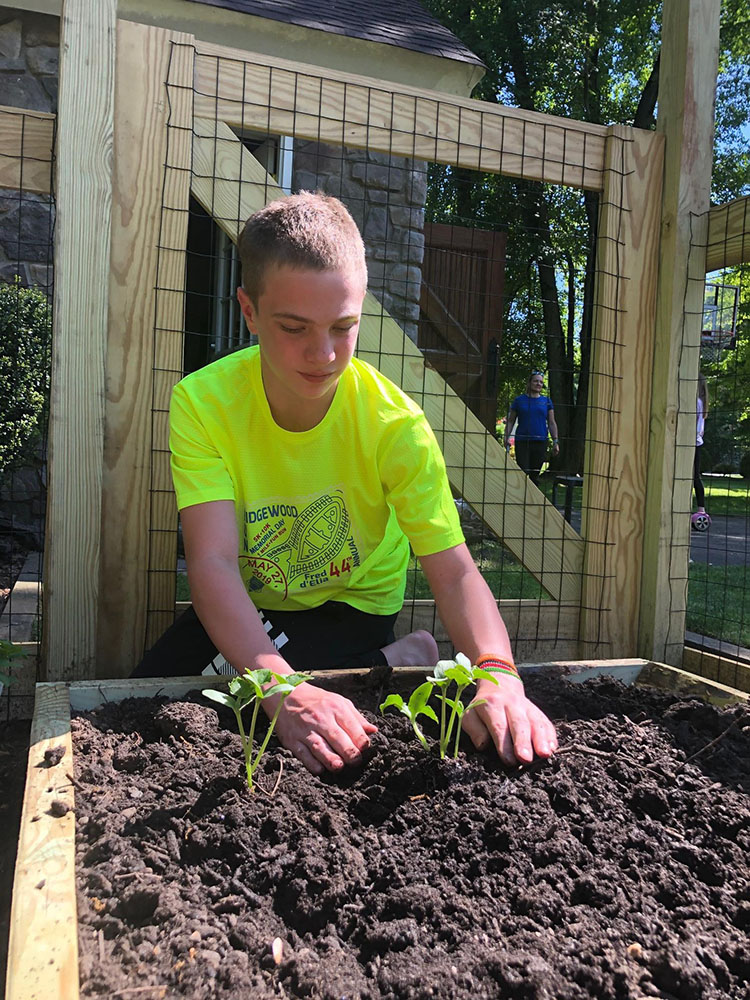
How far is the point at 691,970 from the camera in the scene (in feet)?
2.87

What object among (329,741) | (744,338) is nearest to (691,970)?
(329,741)

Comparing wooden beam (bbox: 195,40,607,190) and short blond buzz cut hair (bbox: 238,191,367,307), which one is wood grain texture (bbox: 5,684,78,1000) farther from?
wooden beam (bbox: 195,40,607,190)

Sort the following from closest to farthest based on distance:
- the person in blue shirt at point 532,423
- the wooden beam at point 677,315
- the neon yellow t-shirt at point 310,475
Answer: the neon yellow t-shirt at point 310,475
the wooden beam at point 677,315
the person in blue shirt at point 532,423

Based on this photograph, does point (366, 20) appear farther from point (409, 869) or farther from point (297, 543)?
point (409, 869)

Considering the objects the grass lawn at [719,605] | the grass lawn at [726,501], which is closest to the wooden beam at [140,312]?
the grass lawn at [719,605]

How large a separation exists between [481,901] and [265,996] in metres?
0.32

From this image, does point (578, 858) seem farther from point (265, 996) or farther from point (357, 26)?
point (357, 26)

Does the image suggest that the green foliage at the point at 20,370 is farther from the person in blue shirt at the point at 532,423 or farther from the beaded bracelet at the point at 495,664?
the person in blue shirt at the point at 532,423

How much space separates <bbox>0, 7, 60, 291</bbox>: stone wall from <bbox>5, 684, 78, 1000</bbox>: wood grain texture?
5.03m

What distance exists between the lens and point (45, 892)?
3.05 feet

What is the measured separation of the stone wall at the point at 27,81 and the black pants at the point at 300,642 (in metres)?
4.31

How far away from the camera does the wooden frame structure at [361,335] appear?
2072 millimetres

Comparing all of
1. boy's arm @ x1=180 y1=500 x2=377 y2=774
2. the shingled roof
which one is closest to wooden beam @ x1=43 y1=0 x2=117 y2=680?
boy's arm @ x1=180 y1=500 x2=377 y2=774

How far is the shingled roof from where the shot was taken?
632 centimetres
